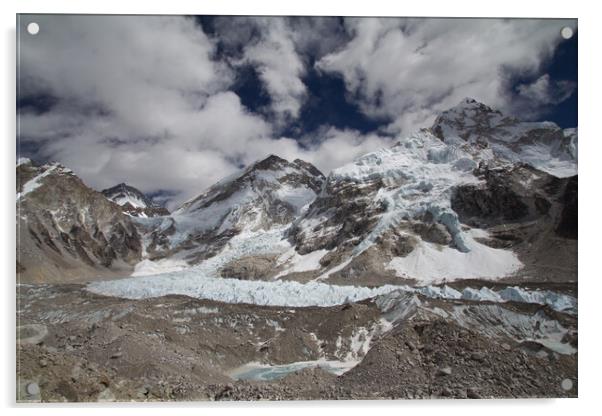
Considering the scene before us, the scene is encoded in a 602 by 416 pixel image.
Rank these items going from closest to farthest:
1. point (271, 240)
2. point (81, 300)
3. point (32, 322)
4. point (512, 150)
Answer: point (32, 322) → point (81, 300) → point (271, 240) → point (512, 150)

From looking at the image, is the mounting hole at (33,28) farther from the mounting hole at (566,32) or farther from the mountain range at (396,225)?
the mounting hole at (566,32)

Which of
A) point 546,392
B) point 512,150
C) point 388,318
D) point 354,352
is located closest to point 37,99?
point 354,352

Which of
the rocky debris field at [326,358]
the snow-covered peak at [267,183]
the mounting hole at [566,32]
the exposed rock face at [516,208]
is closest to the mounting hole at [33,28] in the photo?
the rocky debris field at [326,358]

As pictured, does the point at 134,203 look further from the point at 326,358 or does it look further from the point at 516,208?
the point at 326,358

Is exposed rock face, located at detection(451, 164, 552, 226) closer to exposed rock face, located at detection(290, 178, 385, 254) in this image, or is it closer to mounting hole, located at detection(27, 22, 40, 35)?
exposed rock face, located at detection(290, 178, 385, 254)

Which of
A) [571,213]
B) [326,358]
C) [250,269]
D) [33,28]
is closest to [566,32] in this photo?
[571,213]

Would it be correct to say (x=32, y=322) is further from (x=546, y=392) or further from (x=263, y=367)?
(x=546, y=392)
